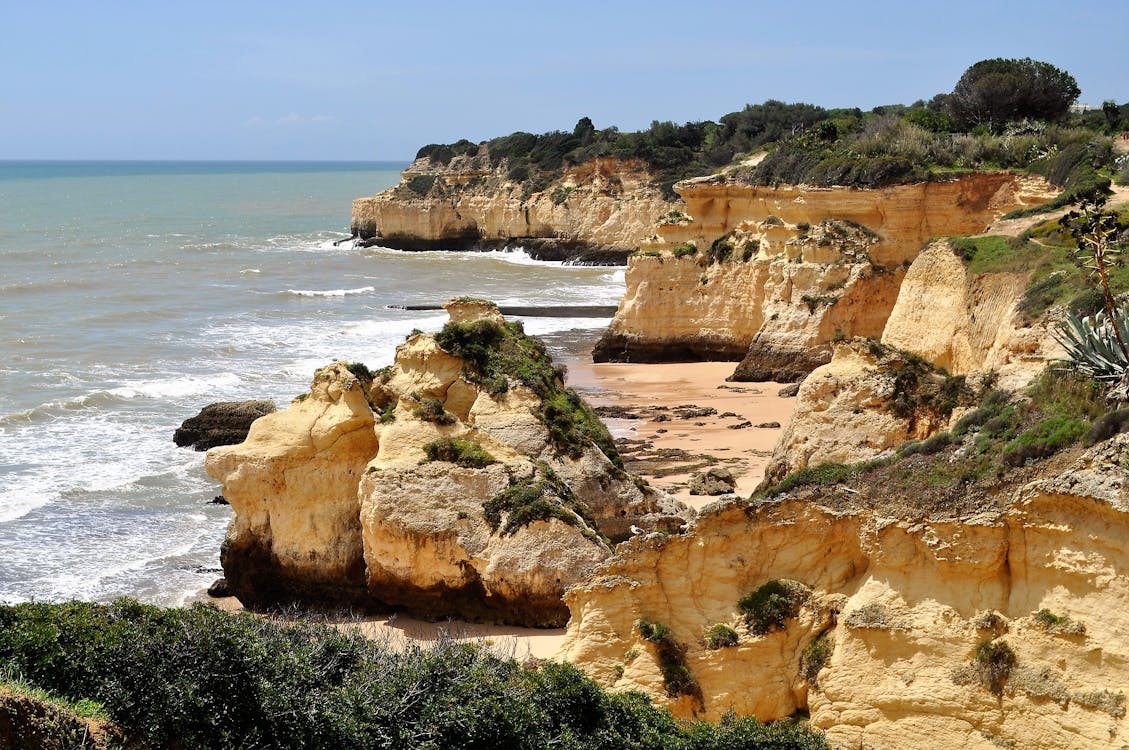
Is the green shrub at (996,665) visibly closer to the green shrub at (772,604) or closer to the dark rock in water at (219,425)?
the green shrub at (772,604)

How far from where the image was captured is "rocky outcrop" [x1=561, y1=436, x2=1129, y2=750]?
1060 cm

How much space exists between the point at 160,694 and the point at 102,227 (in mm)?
99016

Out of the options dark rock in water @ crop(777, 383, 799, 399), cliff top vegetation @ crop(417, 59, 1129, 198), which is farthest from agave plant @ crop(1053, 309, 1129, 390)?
dark rock in water @ crop(777, 383, 799, 399)

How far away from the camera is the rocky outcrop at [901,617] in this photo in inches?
417

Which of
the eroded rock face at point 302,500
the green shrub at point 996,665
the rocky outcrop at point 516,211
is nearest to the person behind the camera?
the green shrub at point 996,665

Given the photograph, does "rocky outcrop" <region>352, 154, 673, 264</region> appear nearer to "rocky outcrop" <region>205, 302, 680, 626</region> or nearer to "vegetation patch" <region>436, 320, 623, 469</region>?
"vegetation patch" <region>436, 320, 623, 469</region>

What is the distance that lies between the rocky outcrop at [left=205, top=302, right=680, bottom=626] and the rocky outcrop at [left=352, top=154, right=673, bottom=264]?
50.4m

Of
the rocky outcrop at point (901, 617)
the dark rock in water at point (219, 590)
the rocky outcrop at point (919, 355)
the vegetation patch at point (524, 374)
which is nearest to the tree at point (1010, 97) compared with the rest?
the rocky outcrop at point (919, 355)

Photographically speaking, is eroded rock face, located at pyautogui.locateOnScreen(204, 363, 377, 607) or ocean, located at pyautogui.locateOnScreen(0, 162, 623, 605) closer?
eroded rock face, located at pyautogui.locateOnScreen(204, 363, 377, 607)

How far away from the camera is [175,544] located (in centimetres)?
2258

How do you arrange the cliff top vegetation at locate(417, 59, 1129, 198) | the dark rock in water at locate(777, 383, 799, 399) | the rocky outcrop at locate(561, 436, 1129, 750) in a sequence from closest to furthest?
1. the rocky outcrop at locate(561, 436, 1129, 750)
2. the dark rock in water at locate(777, 383, 799, 399)
3. the cliff top vegetation at locate(417, 59, 1129, 198)

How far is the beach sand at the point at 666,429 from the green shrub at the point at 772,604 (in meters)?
3.85

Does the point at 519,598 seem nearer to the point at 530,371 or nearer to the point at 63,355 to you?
the point at 530,371

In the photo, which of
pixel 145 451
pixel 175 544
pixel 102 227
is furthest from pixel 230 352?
pixel 102 227
